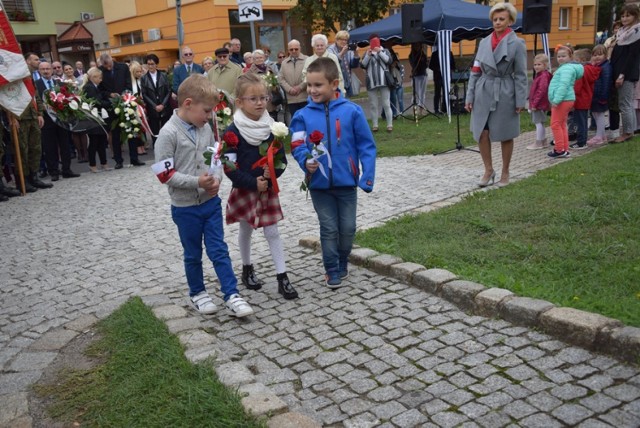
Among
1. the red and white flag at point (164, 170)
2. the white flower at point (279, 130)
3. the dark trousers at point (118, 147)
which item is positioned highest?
the white flower at point (279, 130)

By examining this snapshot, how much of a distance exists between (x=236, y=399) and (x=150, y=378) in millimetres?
666

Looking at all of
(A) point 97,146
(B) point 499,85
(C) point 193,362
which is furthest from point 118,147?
(C) point 193,362

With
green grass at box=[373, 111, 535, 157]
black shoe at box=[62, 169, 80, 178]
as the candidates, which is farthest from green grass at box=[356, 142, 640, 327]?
black shoe at box=[62, 169, 80, 178]

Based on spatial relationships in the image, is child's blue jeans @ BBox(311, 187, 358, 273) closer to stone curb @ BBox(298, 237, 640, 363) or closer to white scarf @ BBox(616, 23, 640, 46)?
stone curb @ BBox(298, 237, 640, 363)

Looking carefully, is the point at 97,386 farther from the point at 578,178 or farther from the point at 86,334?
the point at 578,178

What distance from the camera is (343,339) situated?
4.04 metres

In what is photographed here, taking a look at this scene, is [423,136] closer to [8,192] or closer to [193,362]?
[8,192]

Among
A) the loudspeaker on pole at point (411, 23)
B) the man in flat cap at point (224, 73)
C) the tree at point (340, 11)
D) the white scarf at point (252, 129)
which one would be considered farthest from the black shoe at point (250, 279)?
the tree at point (340, 11)

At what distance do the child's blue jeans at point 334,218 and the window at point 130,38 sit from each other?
29.3m

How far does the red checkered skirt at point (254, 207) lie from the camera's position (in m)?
4.86

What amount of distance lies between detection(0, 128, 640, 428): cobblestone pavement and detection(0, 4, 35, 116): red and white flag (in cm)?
310

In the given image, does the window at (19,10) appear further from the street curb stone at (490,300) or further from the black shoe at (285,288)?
the street curb stone at (490,300)

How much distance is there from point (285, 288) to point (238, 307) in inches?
20.8

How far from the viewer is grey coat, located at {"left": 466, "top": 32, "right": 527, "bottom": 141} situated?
295 inches
